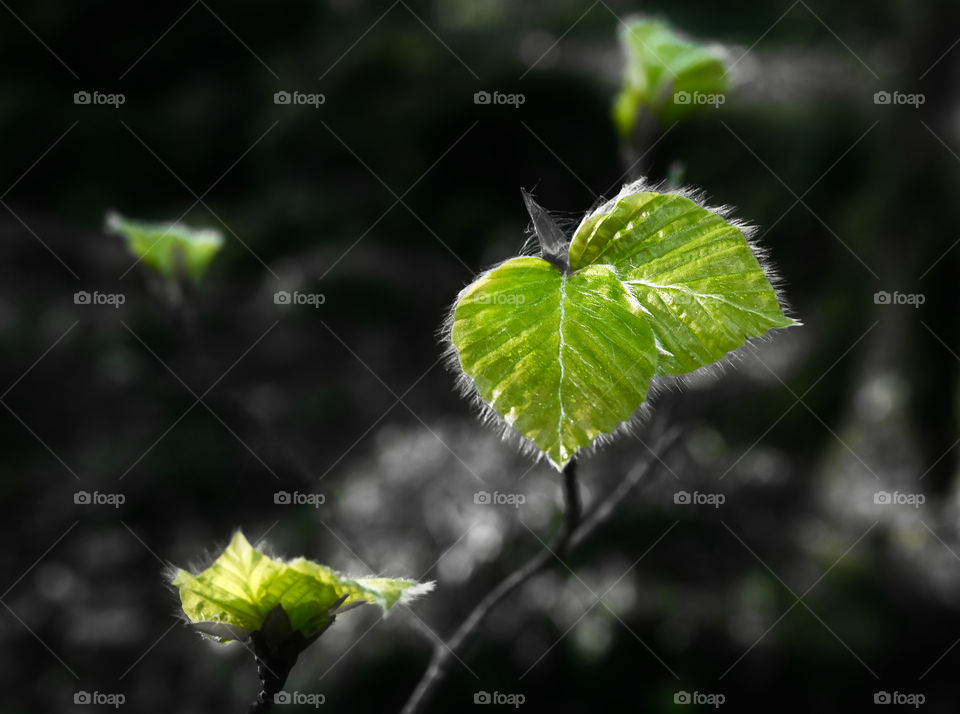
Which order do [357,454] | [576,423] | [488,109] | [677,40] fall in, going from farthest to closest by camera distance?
[488,109], [357,454], [677,40], [576,423]

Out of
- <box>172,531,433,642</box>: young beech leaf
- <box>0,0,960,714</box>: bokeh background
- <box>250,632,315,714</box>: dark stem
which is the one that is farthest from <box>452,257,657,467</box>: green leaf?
<box>0,0,960,714</box>: bokeh background

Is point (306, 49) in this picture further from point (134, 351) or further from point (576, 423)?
point (576, 423)

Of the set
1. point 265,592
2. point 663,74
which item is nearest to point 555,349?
point 265,592

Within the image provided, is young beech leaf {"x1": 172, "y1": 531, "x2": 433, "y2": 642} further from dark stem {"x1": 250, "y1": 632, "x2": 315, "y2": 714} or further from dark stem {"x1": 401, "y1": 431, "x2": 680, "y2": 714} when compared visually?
dark stem {"x1": 401, "y1": 431, "x2": 680, "y2": 714}

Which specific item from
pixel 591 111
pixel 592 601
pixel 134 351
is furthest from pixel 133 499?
pixel 591 111

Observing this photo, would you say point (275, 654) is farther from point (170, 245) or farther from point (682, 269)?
point (170, 245)
